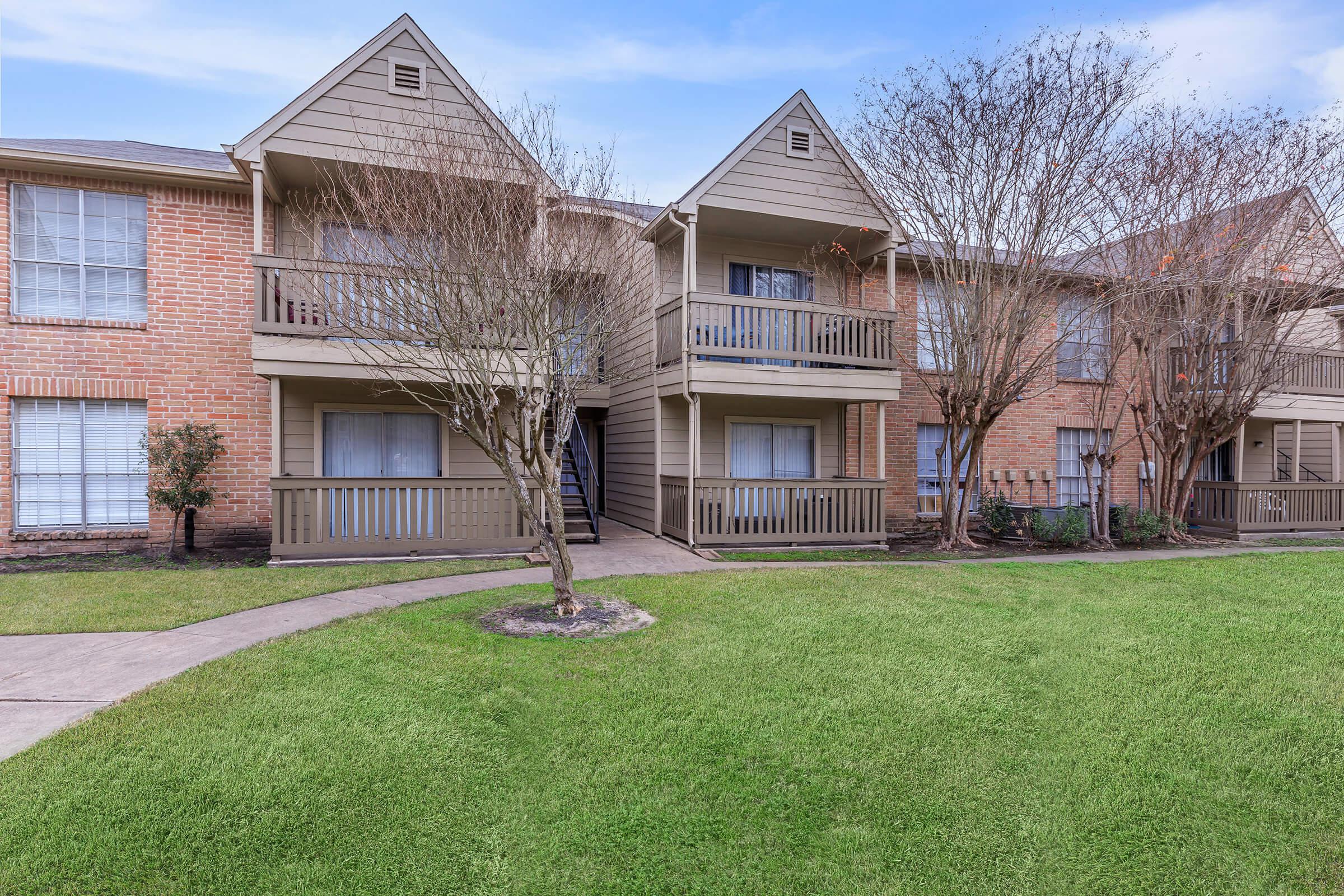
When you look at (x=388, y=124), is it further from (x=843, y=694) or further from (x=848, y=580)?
(x=843, y=694)

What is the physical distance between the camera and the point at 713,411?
12930mm

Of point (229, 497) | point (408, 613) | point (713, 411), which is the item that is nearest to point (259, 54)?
point (229, 497)

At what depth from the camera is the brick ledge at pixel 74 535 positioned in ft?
32.7

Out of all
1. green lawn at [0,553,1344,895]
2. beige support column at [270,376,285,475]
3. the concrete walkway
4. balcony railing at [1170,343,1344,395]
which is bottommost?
green lawn at [0,553,1344,895]

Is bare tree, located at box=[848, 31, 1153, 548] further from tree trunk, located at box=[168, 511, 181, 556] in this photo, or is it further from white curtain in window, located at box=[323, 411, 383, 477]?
tree trunk, located at box=[168, 511, 181, 556]

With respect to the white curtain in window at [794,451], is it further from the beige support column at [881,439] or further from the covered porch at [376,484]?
the covered porch at [376,484]

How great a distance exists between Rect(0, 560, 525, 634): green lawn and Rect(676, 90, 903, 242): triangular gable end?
6.70 meters

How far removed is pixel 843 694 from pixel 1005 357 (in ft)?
26.6

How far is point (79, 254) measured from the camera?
33.2 feet

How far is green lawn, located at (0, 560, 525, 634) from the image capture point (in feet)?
20.7

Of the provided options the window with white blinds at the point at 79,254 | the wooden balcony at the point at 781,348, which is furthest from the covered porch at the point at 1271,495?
the window with white blinds at the point at 79,254

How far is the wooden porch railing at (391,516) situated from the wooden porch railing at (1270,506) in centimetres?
1381

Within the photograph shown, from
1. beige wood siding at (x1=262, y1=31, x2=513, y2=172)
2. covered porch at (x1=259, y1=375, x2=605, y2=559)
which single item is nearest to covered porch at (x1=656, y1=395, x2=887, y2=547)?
covered porch at (x1=259, y1=375, x2=605, y2=559)

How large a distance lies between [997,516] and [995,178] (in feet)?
19.7
